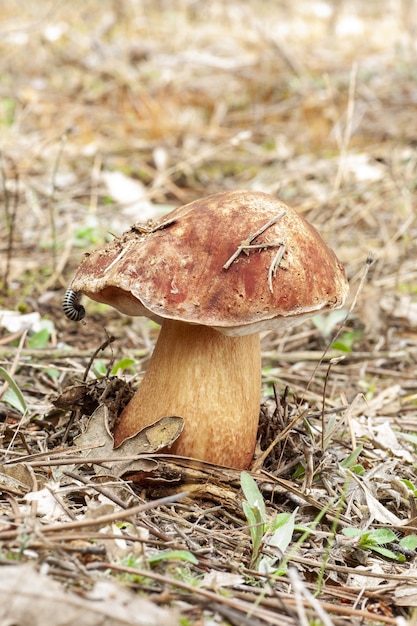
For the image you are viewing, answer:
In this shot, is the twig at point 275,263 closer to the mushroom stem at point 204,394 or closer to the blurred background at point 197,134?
the mushroom stem at point 204,394

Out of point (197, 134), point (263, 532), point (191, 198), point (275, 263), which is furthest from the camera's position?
point (197, 134)

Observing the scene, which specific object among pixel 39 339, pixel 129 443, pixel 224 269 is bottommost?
pixel 129 443

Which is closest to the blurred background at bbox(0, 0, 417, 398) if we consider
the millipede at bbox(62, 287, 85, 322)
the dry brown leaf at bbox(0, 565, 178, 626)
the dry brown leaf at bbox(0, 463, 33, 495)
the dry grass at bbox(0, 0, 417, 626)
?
the dry grass at bbox(0, 0, 417, 626)

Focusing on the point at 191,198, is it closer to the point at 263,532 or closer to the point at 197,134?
the point at 197,134

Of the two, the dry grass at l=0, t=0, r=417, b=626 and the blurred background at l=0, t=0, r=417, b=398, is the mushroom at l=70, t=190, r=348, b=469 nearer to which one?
the dry grass at l=0, t=0, r=417, b=626

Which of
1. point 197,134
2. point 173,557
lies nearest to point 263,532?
point 173,557

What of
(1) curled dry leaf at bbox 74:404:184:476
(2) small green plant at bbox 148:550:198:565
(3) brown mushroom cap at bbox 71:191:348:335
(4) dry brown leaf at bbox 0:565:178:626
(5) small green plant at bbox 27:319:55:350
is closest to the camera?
(4) dry brown leaf at bbox 0:565:178:626

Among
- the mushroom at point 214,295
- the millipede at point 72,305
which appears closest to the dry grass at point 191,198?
the mushroom at point 214,295
